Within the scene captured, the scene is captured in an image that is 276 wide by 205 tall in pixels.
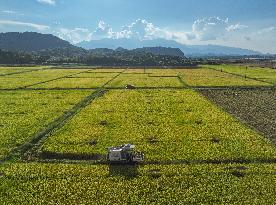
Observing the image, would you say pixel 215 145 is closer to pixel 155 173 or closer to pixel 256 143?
pixel 256 143

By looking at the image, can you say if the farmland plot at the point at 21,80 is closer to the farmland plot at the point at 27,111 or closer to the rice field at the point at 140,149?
the farmland plot at the point at 27,111

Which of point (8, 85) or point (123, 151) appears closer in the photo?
point (123, 151)

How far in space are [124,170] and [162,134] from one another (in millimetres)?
10640

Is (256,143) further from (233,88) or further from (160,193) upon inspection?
(233,88)

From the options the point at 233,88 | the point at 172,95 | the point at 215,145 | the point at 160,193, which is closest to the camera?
the point at 160,193

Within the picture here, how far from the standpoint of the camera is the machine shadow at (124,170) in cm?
2514

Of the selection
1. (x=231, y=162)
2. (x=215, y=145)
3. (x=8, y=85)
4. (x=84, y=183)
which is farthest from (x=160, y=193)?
(x=8, y=85)

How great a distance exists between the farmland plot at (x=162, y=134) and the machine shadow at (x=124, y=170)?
111 inches

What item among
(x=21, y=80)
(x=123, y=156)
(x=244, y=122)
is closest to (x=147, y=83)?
(x=21, y=80)

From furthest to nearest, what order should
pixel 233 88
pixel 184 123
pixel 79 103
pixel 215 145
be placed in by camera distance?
pixel 233 88 → pixel 79 103 → pixel 184 123 → pixel 215 145

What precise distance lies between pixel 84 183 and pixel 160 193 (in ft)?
16.1

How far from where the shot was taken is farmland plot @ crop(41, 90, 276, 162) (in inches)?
1185

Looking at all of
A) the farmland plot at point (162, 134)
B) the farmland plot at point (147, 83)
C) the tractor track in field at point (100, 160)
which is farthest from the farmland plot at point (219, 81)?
the tractor track in field at point (100, 160)

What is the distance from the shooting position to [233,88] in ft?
252
